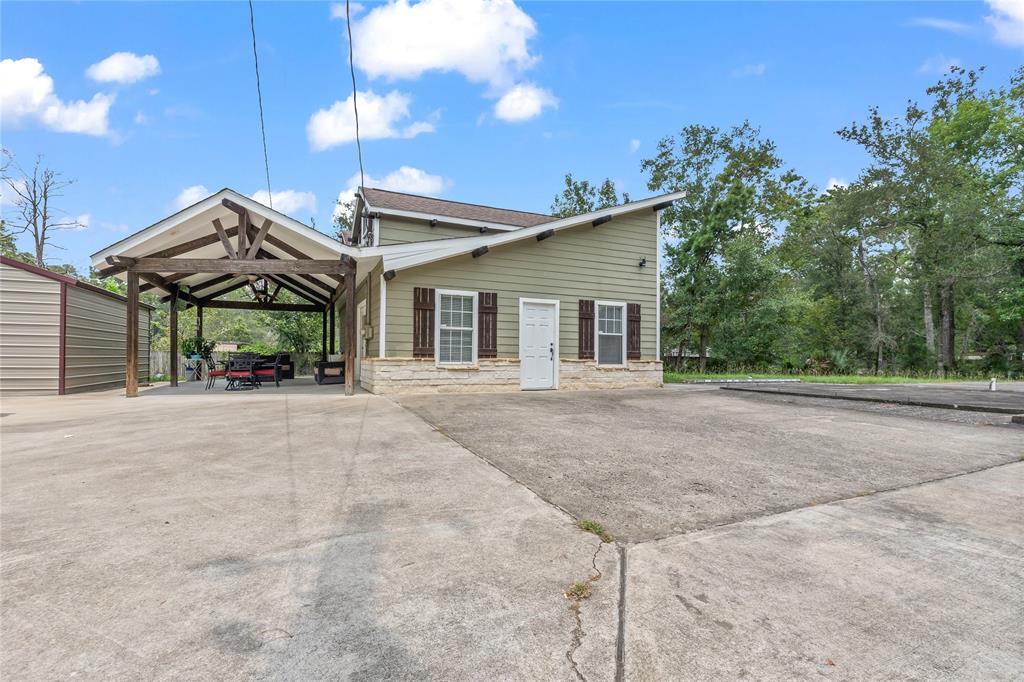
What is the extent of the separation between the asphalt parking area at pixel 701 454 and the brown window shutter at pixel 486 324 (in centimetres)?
256

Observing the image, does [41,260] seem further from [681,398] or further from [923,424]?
[923,424]

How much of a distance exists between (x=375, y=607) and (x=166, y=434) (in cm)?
461

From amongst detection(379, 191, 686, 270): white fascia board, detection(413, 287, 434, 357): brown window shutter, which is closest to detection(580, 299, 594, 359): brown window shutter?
detection(379, 191, 686, 270): white fascia board

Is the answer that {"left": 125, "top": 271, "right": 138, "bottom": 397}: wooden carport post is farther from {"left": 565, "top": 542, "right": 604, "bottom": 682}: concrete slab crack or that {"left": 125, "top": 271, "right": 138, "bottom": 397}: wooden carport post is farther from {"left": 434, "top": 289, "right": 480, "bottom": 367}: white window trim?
{"left": 565, "top": 542, "right": 604, "bottom": 682}: concrete slab crack

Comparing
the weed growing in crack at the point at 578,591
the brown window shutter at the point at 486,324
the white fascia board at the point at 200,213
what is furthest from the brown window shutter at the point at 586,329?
the weed growing in crack at the point at 578,591

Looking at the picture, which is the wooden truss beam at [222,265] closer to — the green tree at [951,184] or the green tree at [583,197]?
the green tree at [583,197]

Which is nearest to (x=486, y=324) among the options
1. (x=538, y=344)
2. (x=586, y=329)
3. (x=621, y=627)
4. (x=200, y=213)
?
(x=538, y=344)

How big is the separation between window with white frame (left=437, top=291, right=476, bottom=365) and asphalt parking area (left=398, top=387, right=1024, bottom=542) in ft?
7.87

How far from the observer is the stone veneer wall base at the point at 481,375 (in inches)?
349

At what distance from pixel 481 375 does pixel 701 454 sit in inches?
234

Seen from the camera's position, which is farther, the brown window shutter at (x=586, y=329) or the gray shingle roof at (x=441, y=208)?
the gray shingle roof at (x=441, y=208)

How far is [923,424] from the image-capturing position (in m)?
5.75

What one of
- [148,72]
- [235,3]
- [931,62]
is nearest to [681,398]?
[235,3]

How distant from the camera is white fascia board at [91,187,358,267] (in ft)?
26.8
